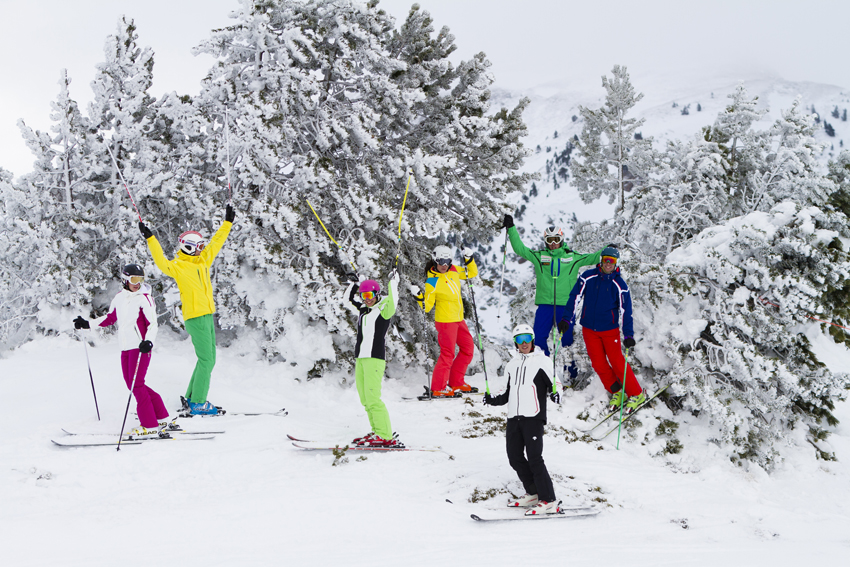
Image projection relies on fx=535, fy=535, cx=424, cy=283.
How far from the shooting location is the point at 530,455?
5133 mm

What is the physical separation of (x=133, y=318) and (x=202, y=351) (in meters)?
1.00

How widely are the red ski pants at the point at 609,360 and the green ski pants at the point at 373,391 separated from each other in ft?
10.6

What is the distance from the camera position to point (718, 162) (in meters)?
11.0

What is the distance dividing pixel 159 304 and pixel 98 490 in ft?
19.5

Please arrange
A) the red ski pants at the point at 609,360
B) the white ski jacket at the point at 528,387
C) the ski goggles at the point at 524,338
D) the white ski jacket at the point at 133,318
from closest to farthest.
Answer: the white ski jacket at the point at 528,387
the ski goggles at the point at 524,338
the white ski jacket at the point at 133,318
the red ski pants at the point at 609,360

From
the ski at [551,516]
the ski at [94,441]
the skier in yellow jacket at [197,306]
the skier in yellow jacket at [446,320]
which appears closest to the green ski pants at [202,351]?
the skier in yellow jacket at [197,306]

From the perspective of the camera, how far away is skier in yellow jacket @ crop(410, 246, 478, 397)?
8922 mm

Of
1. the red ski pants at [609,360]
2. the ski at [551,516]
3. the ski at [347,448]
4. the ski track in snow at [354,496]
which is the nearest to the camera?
the ski track in snow at [354,496]

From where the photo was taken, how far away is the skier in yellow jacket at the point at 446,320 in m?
8.92

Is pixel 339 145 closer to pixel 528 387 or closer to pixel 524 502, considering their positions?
pixel 528 387

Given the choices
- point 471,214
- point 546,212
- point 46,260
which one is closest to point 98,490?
point 46,260

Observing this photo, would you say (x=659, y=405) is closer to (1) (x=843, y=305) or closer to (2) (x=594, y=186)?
(1) (x=843, y=305)

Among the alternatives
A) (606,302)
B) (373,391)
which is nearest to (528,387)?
(373,391)

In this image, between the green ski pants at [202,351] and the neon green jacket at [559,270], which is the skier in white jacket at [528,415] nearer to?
the neon green jacket at [559,270]
